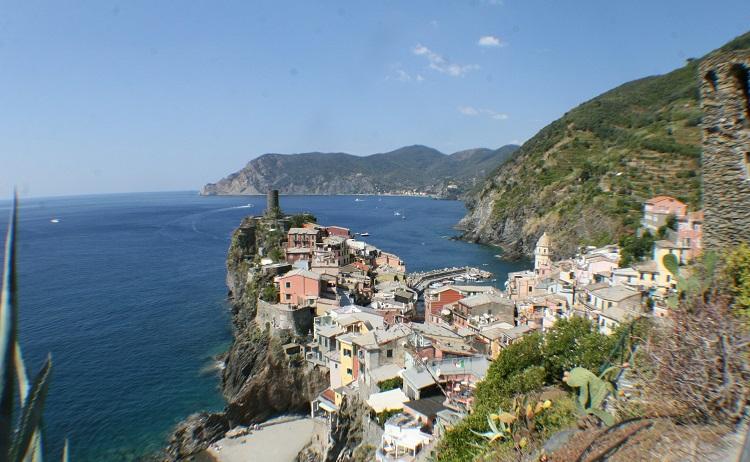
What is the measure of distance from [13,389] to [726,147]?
22.3 ft

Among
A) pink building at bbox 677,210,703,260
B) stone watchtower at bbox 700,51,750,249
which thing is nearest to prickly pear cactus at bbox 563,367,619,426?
stone watchtower at bbox 700,51,750,249

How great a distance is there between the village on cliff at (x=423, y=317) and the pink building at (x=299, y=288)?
0.21 ft

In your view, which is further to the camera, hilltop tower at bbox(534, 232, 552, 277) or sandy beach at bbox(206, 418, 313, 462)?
hilltop tower at bbox(534, 232, 552, 277)

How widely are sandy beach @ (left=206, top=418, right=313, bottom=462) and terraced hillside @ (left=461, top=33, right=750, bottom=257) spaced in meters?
36.6

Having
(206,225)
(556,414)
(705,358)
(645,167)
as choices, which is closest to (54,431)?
(556,414)

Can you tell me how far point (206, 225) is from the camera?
312ft

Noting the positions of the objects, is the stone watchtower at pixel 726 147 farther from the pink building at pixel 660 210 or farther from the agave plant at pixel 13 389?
the pink building at pixel 660 210

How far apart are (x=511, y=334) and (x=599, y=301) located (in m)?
4.98

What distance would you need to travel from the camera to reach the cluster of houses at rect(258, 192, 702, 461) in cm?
1516

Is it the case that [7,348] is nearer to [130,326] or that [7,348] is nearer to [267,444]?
[267,444]

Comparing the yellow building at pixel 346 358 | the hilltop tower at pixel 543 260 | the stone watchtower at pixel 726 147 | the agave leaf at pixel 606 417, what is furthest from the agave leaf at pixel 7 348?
the hilltop tower at pixel 543 260

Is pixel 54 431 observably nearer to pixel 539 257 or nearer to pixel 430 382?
pixel 430 382

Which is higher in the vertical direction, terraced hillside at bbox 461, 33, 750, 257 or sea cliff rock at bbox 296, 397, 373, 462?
terraced hillside at bbox 461, 33, 750, 257

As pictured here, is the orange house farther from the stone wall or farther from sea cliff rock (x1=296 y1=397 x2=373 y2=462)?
sea cliff rock (x1=296 y1=397 x2=373 y2=462)
